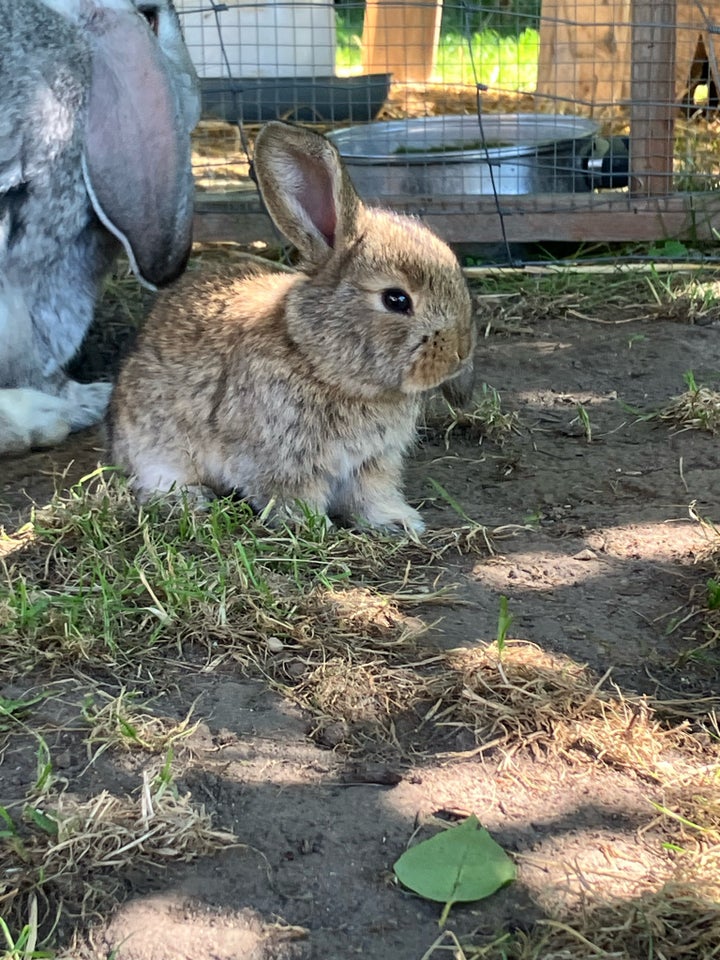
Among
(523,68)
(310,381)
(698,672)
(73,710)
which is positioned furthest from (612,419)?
(523,68)

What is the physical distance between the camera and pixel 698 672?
219 centimetres

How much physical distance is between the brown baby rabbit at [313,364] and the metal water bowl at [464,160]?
189 cm

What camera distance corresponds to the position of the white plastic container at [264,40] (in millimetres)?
5797

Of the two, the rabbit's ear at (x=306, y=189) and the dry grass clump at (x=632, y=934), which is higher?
the rabbit's ear at (x=306, y=189)

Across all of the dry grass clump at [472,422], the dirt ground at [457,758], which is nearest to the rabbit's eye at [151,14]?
the dirt ground at [457,758]

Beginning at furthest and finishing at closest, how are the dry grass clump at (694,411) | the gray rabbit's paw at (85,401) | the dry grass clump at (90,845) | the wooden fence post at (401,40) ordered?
the wooden fence post at (401,40)
the gray rabbit's paw at (85,401)
the dry grass clump at (694,411)
the dry grass clump at (90,845)

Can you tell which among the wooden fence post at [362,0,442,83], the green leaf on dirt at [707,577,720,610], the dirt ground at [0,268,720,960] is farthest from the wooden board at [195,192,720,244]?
the wooden fence post at [362,0,442,83]

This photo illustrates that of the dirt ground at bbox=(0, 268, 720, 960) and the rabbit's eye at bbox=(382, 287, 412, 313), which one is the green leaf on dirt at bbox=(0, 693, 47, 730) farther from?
the rabbit's eye at bbox=(382, 287, 412, 313)

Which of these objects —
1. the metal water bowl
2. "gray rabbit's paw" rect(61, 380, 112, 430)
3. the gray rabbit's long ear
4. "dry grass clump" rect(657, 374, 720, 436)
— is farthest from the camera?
the metal water bowl

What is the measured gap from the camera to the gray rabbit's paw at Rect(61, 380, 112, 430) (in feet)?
11.6

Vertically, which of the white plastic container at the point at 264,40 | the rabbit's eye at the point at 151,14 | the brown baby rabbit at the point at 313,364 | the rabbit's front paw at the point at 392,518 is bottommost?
the rabbit's front paw at the point at 392,518

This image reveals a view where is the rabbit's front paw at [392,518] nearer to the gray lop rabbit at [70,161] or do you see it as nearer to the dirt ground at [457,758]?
the dirt ground at [457,758]

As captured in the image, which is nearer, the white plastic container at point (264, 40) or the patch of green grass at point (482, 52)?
the white plastic container at point (264, 40)

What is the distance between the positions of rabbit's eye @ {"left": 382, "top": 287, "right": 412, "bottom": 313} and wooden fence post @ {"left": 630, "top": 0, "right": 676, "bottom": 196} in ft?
7.43
